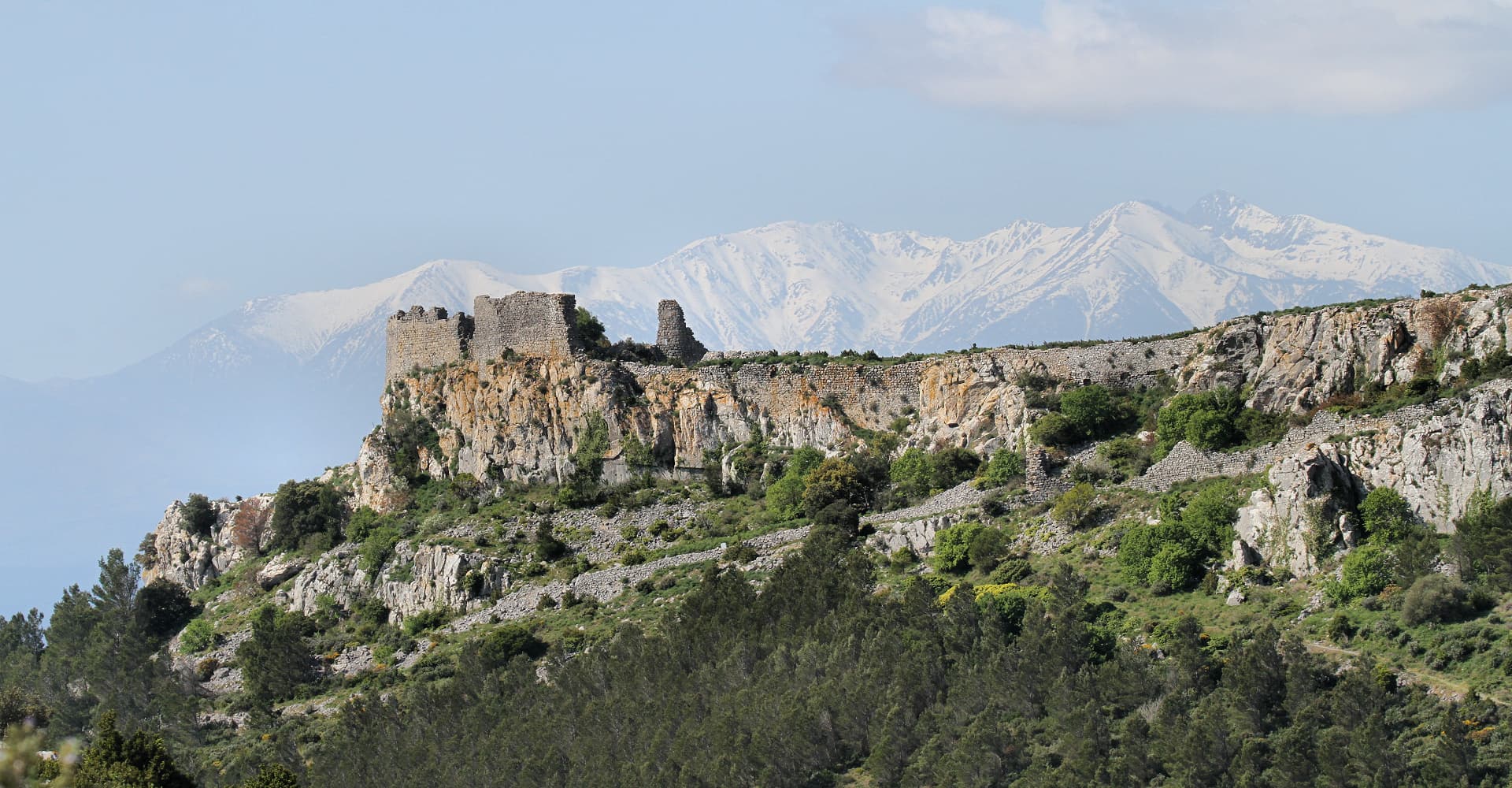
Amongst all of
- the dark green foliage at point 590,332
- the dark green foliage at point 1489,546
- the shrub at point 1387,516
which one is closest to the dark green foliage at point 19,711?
the dark green foliage at point 590,332

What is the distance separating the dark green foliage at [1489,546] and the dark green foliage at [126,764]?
1431 inches

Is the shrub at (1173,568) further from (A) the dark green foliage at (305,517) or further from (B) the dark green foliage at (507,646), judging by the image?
(A) the dark green foliage at (305,517)

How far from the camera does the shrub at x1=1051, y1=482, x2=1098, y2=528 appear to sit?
196 feet

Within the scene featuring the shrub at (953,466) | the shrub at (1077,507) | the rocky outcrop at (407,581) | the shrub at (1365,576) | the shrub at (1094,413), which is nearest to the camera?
the shrub at (1365,576)

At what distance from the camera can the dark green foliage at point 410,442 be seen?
271ft

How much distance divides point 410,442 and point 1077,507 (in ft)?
115

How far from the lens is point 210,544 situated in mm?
87875

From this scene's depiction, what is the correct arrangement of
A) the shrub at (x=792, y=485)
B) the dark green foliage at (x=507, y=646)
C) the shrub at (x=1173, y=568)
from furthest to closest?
the shrub at (x=792, y=485) < the dark green foliage at (x=507, y=646) < the shrub at (x=1173, y=568)

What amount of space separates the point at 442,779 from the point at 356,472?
112 ft

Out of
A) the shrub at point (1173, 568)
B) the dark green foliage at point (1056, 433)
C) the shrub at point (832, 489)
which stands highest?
the dark green foliage at point (1056, 433)

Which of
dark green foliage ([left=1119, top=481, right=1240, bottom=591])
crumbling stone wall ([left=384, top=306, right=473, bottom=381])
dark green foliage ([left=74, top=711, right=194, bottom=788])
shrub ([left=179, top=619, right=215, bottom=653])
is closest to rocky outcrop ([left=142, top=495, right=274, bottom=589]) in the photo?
shrub ([left=179, top=619, right=215, bottom=653])

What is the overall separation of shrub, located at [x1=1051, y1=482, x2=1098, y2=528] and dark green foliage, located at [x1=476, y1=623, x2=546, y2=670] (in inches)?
724

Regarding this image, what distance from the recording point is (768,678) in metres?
52.4

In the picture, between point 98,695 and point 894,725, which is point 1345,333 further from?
point 98,695
